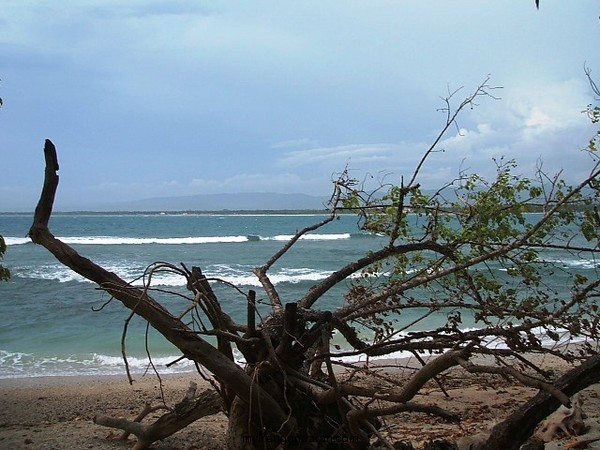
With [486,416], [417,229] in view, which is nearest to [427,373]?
[417,229]

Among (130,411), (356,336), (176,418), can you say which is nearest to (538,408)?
(356,336)

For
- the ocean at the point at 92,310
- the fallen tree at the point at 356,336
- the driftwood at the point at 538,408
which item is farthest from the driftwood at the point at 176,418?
the driftwood at the point at 538,408

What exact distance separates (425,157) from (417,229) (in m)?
1.22

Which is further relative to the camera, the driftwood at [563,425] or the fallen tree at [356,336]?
the driftwood at [563,425]

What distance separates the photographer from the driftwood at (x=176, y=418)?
4715 millimetres

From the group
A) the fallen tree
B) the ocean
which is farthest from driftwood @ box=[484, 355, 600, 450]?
the ocean

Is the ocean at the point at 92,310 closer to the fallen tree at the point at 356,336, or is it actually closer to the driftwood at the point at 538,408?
the fallen tree at the point at 356,336

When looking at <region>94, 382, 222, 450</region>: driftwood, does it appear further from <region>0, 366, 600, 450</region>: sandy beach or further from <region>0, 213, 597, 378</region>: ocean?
<region>0, 213, 597, 378</region>: ocean

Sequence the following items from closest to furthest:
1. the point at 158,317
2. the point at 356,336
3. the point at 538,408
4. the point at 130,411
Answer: the point at 538,408
the point at 158,317
the point at 356,336
the point at 130,411

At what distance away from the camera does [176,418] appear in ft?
15.9

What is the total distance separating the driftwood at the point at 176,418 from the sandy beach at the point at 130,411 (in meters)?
0.28

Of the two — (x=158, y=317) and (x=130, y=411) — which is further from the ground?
(x=158, y=317)

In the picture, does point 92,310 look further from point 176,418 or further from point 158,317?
point 176,418

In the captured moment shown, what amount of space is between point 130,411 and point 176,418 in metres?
3.25
